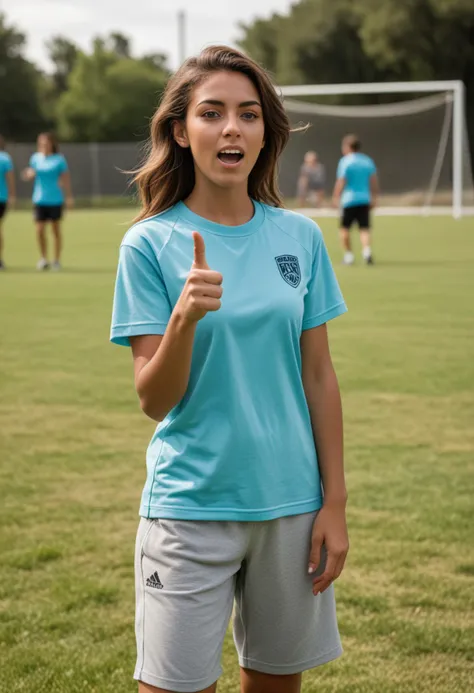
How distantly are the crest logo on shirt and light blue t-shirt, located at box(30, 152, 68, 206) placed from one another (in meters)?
15.9

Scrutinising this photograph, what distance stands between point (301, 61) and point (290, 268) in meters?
58.9

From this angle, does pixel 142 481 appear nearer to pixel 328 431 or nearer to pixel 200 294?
pixel 328 431

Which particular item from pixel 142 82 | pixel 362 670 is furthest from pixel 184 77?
pixel 142 82

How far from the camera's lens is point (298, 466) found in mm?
2529

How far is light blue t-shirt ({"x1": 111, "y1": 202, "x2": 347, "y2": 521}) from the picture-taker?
8.06ft

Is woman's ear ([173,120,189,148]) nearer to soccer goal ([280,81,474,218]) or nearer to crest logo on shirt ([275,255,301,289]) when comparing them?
crest logo on shirt ([275,255,301,289])

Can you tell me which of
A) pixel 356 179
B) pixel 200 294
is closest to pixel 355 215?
pixel 356 179

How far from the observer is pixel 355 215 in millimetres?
18828

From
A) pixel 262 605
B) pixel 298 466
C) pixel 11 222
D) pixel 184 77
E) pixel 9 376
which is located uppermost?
pixel 184 77

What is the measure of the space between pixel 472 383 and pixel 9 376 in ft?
12.0

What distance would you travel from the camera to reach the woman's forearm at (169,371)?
2311 mm

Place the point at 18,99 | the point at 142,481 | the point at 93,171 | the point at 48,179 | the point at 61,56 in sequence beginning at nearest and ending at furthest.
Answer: the point at 142,481, the point at 48,179, the point at 93,171, the point at 18,99, the point at 61,56

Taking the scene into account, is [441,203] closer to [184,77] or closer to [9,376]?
[9,376]

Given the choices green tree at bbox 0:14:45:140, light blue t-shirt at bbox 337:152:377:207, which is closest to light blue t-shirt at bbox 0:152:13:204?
light blue t-shirt at bbox 337:152:377:207
